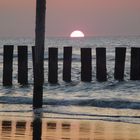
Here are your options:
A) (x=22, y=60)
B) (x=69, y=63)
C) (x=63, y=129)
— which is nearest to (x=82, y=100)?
(x=69, y=63)

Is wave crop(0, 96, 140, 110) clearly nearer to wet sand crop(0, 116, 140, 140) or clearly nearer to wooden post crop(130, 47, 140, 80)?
wet sand crop(0, 116, 140, 140)

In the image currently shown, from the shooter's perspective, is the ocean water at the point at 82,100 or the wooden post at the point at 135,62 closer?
the ocean water at the point at 82,100

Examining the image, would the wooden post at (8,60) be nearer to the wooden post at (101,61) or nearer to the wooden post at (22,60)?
the wooden post at (22,60)

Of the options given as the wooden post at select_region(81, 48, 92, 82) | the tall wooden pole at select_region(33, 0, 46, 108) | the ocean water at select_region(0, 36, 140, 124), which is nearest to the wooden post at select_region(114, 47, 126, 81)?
the ocean water at select_region(0, 36, 140, 124)

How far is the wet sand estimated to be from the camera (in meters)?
10.8

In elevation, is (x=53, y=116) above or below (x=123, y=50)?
below

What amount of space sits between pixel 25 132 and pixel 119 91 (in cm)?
1031

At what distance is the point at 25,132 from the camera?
37.0 feet

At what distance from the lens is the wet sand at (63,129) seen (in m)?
10.8

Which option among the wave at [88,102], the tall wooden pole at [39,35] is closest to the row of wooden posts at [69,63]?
the wave at [88,102]

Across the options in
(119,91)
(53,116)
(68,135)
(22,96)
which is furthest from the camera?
(119,91)

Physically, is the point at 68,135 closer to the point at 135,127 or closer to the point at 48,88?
the point at 135,127

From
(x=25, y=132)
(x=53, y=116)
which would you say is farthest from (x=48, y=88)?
(x=25, y=132)

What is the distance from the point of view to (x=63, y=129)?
38.7 feet
